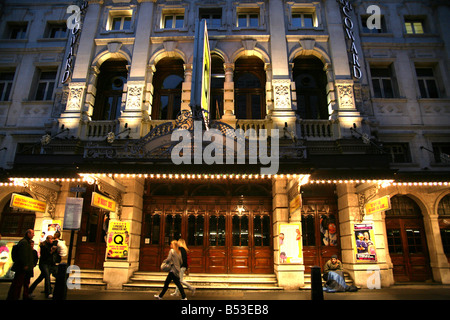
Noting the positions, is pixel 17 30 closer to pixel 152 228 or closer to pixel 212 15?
pixel 212 15

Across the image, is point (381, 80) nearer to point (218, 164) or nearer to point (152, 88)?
point (218, 164)

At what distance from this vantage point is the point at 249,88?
1442 centimetres

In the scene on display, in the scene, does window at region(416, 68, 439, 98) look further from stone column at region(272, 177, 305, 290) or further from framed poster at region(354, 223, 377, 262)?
stone column at region(272, 177, 305, 290)

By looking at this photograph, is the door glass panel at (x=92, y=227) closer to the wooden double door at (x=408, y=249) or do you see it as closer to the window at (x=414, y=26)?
the wooden double door at (x=408, y=249)

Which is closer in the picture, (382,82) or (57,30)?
(382,82)

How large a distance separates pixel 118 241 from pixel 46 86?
986 cm

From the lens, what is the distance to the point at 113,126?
43.7 ft

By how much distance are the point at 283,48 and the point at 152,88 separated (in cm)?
706

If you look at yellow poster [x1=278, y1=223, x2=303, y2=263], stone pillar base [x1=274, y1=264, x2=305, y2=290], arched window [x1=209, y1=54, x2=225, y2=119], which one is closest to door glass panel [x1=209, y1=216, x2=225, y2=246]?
yellow poster [x1=278, y1=223, x2=303, y2=263]

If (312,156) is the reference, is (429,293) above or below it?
below

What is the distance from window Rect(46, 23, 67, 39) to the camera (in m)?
15.8

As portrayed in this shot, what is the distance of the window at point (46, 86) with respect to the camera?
582 inches

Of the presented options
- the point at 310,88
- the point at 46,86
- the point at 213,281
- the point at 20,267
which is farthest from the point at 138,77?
the point at 213,281

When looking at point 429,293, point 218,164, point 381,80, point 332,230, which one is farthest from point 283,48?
point 429,293
